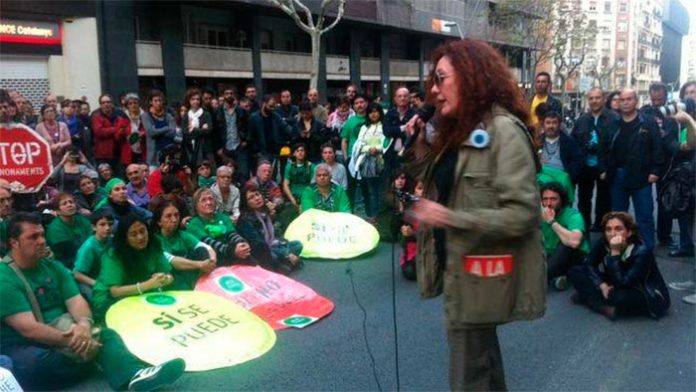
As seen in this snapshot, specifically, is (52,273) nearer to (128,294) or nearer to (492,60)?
(128,294)

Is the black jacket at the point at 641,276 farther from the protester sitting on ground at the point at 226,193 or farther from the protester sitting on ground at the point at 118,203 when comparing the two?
the protester sitting on ground at the point at 118,203

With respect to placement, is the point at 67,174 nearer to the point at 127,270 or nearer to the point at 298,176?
the point at 298,176

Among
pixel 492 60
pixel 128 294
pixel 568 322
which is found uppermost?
pixel 492 60

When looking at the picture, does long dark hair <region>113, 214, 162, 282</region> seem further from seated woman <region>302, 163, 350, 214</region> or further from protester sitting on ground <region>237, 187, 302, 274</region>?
seated woman <region>302, 163, 350, 214</region>

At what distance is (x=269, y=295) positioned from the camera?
555 centimetres

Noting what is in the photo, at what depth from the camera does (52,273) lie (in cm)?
412

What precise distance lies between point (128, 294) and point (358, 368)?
1.74 m

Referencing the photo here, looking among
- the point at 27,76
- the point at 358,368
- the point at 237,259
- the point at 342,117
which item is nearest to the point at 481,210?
the point at 358,368

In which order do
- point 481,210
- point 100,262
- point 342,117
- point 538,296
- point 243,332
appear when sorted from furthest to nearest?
point 342,117
point 100,262
point 243,332
point 538,296
point 481,210

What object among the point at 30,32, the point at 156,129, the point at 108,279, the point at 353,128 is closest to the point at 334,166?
the point at 353,128

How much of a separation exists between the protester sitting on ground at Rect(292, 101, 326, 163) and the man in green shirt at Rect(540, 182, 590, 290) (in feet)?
13.0

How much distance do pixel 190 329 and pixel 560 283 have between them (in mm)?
3247

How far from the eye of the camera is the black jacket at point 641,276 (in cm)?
498

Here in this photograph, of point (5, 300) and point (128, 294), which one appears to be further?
point (128, 294)
